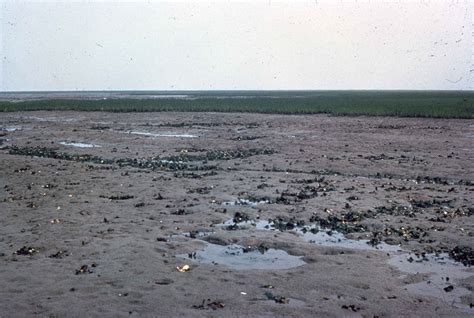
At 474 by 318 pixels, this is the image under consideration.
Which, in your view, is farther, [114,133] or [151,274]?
[114,133]

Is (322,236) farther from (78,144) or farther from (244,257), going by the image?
(78,144)

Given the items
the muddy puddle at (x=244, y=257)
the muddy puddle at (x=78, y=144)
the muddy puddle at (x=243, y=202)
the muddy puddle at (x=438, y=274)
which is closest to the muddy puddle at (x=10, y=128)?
the muddy puddle at (x=78, y=144)

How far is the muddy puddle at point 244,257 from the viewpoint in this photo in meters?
9.48

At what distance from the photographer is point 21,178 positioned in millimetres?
18641

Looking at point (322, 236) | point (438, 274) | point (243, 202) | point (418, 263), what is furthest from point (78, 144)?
point (438, 274)

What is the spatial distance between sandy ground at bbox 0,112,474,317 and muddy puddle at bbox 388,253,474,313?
35mm

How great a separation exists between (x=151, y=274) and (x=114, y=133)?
97.7 ft

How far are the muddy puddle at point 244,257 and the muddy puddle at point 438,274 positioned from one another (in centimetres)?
194

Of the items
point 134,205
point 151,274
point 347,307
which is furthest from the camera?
point 134,205

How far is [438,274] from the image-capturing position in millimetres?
9023

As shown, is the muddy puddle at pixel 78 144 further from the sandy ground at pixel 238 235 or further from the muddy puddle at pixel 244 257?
the muddy puddle at pixel 244 257

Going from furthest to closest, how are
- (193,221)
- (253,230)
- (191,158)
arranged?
(191,158) → (193,221) → (253,230)

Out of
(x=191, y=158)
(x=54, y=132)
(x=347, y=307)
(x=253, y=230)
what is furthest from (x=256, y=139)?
(x=347, y=307)

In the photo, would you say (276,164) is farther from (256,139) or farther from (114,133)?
(114,133)
